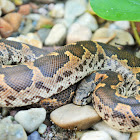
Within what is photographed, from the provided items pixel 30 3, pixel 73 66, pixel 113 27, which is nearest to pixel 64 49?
pixel 73 66

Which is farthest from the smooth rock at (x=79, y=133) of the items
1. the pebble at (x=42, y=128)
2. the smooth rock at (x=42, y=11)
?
the smooth rock at (x=42, y=11)

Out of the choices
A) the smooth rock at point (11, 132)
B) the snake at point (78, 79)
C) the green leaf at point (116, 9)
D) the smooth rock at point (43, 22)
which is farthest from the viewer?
the smooth rock at point (43, 22)

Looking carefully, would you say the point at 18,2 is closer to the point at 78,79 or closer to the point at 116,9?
the point at 116,9

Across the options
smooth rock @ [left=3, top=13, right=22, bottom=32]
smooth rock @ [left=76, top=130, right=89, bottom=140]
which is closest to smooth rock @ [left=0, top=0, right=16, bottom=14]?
smooth rock @ [left=3, top=13, right=22, bottom=32]

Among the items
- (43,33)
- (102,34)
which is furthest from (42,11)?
(102,34)

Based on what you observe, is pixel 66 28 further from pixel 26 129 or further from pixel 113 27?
pixel 26 129

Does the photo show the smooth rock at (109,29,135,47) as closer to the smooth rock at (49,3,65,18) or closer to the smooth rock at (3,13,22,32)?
the smooth rock at (49,3,65,18)

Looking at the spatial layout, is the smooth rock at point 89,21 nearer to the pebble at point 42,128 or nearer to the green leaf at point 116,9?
the green leaf at point 116,9

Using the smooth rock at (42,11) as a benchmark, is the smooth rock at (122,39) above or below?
below

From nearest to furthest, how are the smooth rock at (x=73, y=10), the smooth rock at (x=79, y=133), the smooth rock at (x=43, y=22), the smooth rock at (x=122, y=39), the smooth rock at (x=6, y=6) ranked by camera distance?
the smooth rock at (x=79, y=133)
the smooth rock at (x=122, y=39)
the smooth rock at (x=6, y=6)
the smooth rock at (x=43, y=22)
the smooth rock at (x=73, y=10)
